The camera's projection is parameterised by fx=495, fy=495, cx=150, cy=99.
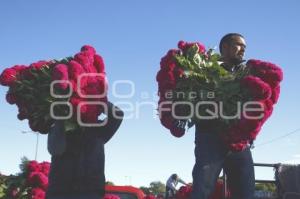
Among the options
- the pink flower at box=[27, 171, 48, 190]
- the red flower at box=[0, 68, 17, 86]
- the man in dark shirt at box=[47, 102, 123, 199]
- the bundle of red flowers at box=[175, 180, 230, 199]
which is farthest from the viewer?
the pink flower at box=[27, 171, 48, 190]

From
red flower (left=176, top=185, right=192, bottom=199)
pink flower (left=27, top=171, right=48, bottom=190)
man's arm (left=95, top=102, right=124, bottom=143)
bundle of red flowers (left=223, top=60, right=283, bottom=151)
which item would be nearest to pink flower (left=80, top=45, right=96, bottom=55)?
man's arm (left=95, top=102, right=124, bottom=143)

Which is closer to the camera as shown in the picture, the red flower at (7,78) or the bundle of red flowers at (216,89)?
the bundle of red flowers at (216,89)

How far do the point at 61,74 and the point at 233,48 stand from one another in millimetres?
1397

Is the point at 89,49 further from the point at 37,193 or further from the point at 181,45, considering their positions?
the point at 37,193

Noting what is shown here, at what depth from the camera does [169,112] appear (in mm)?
3484

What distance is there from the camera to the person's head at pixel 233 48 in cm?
387

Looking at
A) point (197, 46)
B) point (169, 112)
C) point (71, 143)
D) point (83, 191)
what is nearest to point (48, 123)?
point (71, 143)

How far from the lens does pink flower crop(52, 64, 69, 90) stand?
3.31 metres

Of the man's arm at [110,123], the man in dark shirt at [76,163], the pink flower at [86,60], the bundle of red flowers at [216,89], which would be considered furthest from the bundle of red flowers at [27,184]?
the bundle of red flowers at [216,89]

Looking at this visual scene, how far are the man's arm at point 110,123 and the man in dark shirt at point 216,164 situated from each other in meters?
0.62

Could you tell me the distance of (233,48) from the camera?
390 cm

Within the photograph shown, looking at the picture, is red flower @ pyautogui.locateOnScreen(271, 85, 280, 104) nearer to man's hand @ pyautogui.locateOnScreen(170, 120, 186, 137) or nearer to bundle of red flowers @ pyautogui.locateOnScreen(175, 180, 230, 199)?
man's hand @ pyautogui.locateOnScreen(170, 120, 186, 137)

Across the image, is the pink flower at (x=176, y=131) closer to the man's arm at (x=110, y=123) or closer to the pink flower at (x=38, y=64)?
the man's arm at (x=110, y=123)

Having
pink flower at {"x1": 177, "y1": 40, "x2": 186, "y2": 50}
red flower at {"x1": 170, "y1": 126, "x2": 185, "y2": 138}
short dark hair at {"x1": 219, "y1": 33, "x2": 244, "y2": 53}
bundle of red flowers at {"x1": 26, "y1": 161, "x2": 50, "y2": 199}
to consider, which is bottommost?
bundle of red flowers at {"x1": 26, "y1": 161, "x2": 50, "y2": 199}
